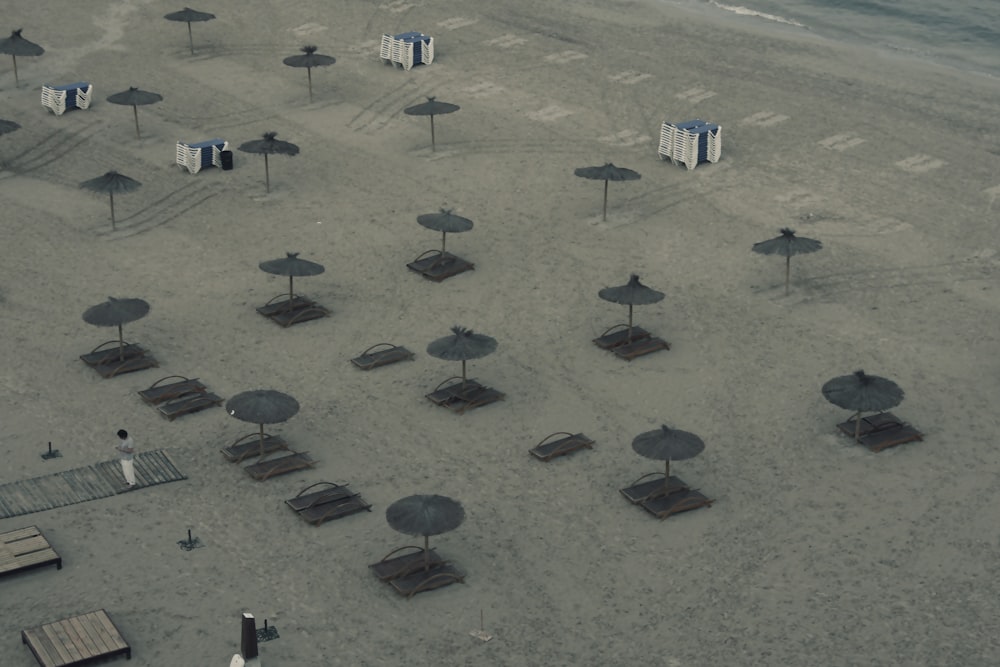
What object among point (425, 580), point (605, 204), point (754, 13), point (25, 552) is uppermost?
point (605, 204)

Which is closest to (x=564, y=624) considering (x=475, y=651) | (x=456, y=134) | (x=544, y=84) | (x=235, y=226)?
(x=475, y=651)

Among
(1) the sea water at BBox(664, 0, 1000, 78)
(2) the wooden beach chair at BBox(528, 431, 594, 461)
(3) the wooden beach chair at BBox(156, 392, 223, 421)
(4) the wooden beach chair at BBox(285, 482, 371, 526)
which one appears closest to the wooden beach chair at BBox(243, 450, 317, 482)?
(4) the wooden beach chair at BBox(285, 482, 371, 526)

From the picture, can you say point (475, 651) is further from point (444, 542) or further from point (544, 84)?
point (544, 84)

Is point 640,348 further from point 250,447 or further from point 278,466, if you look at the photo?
point 250,447

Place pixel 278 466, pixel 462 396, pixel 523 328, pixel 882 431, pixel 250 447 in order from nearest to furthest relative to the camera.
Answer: pixel 278 466
pixel 250 447
pixel 882 431
pixel 462 396
pixel 523 328

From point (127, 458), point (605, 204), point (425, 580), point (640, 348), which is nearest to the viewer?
point (425, 580)

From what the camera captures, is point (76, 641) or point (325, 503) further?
point (325, 503)

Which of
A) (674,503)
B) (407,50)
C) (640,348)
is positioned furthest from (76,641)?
(407,50)
